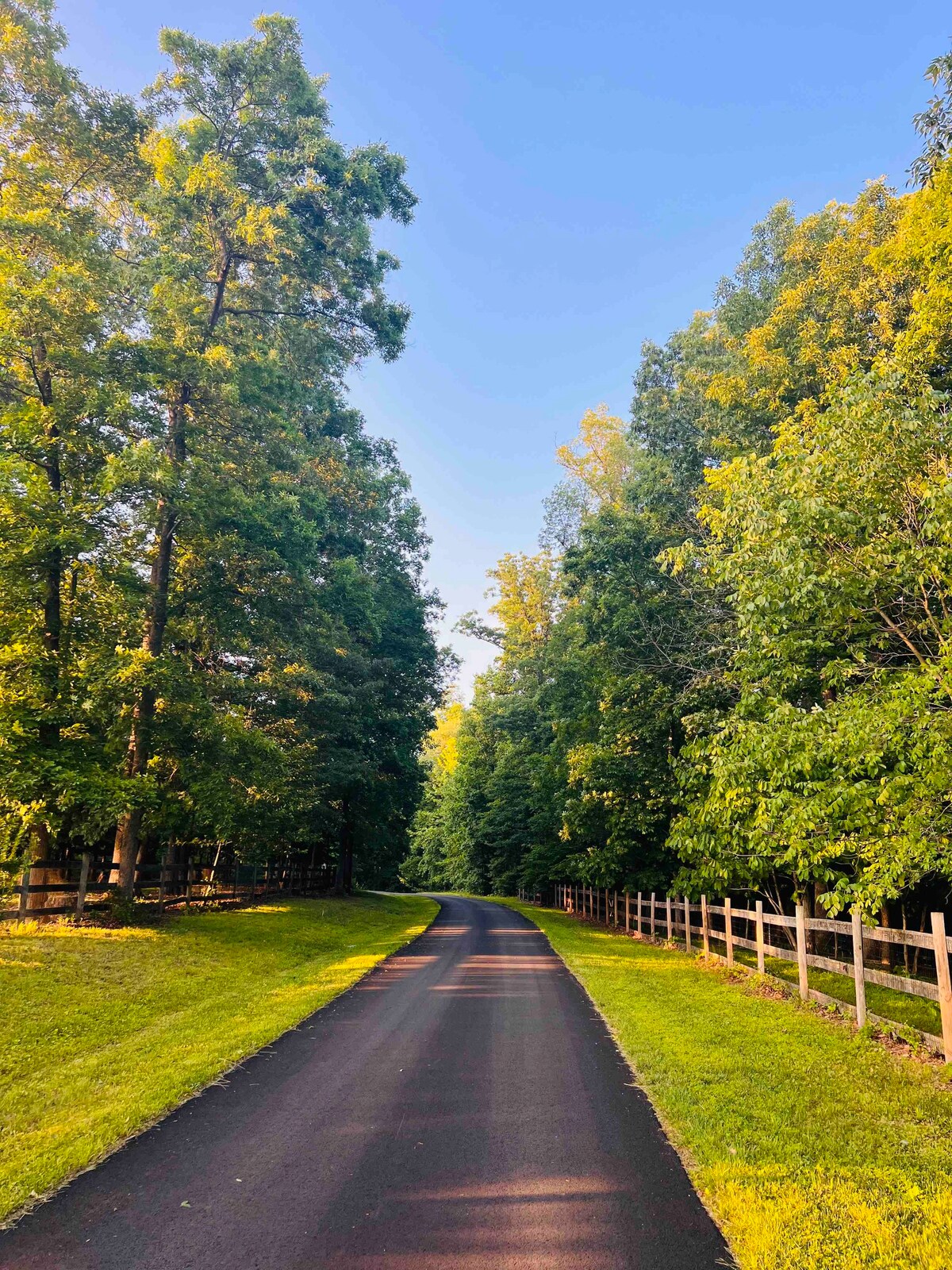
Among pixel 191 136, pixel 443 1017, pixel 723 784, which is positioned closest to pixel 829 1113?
pixel 723 784

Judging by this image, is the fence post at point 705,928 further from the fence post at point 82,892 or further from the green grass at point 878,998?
the fence post at point 82,892

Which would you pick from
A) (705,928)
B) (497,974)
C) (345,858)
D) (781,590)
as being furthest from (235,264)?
(345,858)

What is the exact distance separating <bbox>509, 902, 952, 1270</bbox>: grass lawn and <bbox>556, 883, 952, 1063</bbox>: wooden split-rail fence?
0.46 m

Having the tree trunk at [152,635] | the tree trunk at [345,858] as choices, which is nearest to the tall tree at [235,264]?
the tree trunk at [152,635]

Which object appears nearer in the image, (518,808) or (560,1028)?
(560,1028)

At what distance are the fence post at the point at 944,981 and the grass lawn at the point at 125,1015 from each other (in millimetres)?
7029

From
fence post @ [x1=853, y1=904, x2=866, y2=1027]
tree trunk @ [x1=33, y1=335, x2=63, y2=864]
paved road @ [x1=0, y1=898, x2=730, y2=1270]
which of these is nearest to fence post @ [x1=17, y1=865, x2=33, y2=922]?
tree trunk @ [x1=33, y1=335, x2=63, y2=864]

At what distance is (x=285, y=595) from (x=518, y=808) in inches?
1025

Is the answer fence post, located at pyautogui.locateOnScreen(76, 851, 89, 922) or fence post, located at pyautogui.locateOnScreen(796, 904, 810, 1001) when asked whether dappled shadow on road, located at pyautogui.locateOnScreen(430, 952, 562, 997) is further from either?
fence post, located at pyautogui.locateOnScreen(76, 851, 89, 922)

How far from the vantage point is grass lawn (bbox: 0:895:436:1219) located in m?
5.36

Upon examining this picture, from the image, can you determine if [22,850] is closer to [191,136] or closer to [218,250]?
[218,250]

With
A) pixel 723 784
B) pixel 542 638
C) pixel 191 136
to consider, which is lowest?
pixel 723 784

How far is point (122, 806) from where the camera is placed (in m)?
13.4

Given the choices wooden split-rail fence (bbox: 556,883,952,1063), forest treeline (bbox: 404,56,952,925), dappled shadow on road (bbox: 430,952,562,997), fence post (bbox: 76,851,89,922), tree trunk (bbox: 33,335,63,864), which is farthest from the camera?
fence post (bbox: 76,851,89,922)
